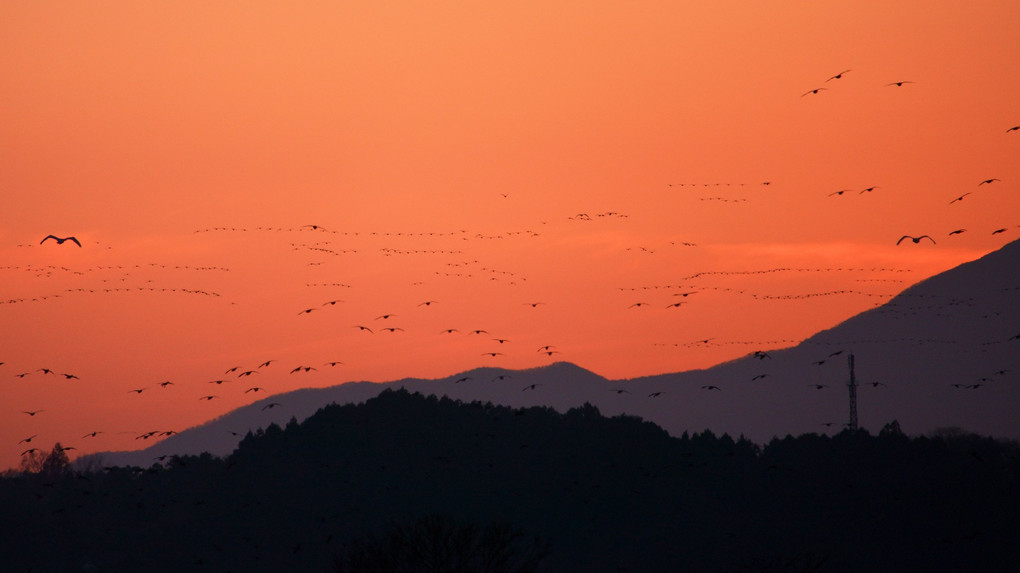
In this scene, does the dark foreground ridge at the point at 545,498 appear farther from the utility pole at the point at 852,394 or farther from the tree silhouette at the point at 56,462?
the tree silhouette at the point at 56,462

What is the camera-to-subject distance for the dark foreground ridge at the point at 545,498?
358 ft

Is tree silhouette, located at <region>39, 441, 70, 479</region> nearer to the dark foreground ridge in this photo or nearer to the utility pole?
the dark foreground ridge

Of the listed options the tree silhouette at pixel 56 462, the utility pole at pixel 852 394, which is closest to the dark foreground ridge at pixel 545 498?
the utility pole at pixel 852 394

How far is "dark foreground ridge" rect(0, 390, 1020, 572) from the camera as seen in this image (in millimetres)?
109250

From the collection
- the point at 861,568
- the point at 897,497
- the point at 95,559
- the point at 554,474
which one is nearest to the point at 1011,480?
the point at 897,497

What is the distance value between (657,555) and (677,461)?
726 inches

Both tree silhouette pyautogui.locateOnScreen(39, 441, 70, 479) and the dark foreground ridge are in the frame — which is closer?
the dark foreground ridge

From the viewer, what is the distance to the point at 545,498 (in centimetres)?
12494

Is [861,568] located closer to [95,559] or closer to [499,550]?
[499,550]

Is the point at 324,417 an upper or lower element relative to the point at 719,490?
upper

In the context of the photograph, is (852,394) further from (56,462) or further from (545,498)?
(56,462)

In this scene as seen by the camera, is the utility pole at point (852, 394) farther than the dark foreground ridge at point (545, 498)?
No

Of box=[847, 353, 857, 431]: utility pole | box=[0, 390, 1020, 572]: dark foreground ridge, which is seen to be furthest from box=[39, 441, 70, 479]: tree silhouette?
box=[847, 353, 857, 431]: utility pole

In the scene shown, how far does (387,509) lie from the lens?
410 ft
